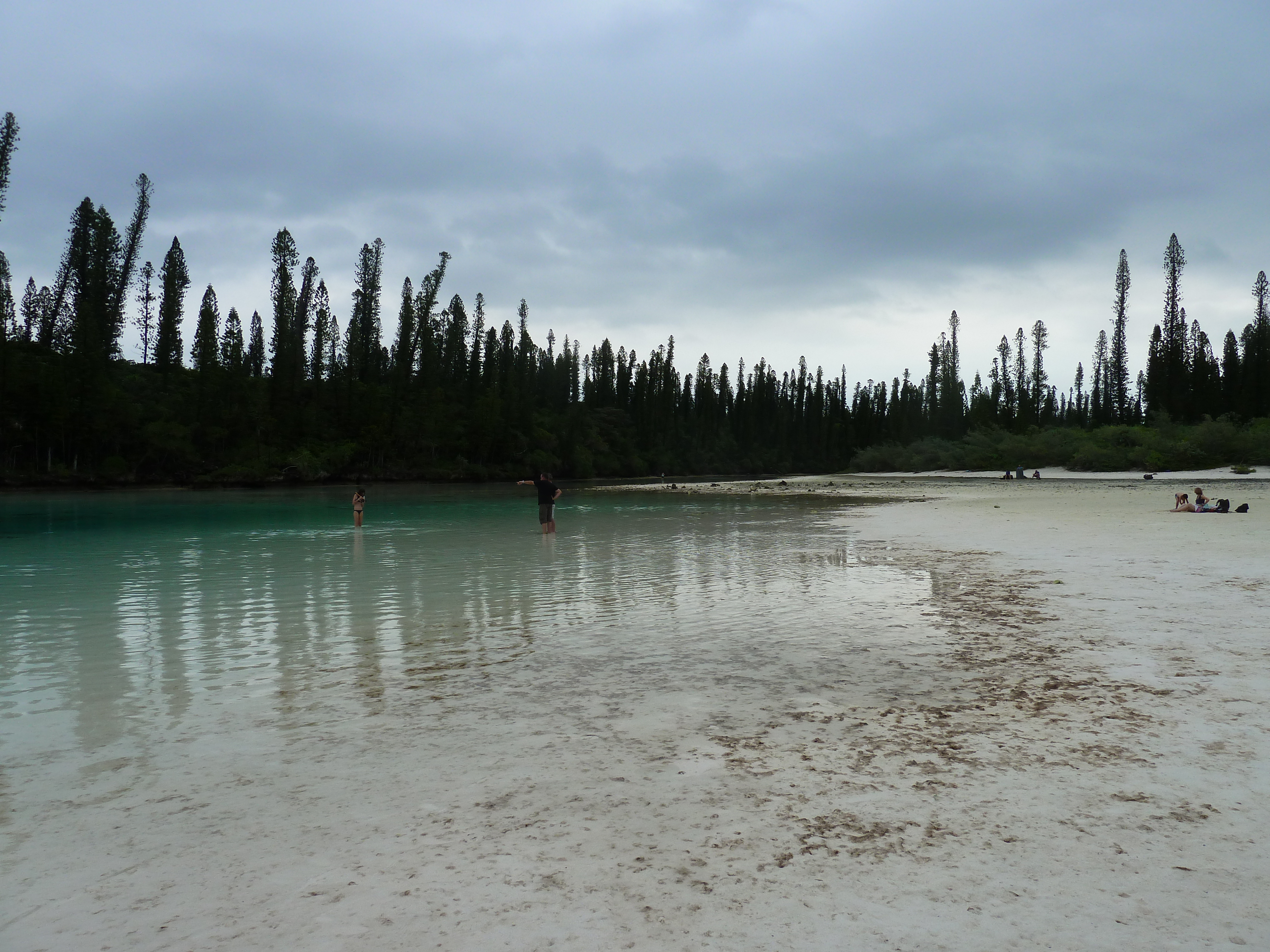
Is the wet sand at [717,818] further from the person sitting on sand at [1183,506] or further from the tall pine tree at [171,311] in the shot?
the tall pine tree at [171,311]

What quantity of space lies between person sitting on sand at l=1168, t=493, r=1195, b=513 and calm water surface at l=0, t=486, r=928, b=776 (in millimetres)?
10650

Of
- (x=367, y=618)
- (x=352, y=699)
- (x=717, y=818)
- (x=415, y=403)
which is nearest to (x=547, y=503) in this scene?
(x=367, y=618)

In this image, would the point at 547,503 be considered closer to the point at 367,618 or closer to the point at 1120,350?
the point at 367,618

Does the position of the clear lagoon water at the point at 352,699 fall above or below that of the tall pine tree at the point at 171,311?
below

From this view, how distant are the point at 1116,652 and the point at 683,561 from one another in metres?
9.17

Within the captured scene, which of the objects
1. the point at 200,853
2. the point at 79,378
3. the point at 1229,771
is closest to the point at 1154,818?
the point at 1229,771

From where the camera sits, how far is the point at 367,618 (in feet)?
33.5

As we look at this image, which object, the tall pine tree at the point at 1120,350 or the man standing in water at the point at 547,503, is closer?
the man standing in water at the point at 547,503

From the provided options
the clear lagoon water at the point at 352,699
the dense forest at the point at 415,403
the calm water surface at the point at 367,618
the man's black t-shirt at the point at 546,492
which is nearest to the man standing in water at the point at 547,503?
the man's black t-shirt at the point at 546,492

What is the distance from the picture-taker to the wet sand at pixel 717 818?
316 centimetres

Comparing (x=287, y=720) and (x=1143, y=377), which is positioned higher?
(x=1143, y=377)

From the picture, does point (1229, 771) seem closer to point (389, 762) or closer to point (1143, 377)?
point (389, 762)

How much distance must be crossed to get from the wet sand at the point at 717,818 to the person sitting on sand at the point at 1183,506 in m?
18.9

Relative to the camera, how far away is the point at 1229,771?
4.54m
